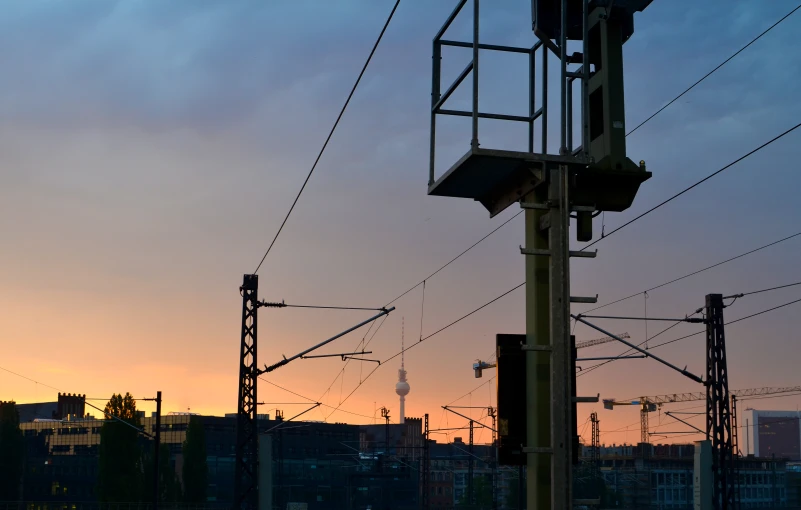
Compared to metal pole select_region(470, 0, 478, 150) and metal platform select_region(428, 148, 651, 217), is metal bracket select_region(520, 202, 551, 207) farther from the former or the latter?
metal pole select_region(470, 0, 478, 150)

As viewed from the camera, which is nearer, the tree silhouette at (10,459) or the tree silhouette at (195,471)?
the tree silhouette at (195,471)

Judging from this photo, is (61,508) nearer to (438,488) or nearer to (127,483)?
(127,483)

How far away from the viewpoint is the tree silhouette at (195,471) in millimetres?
84562

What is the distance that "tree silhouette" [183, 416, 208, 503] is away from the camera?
84.6m

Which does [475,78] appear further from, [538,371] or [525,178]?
[538,371]

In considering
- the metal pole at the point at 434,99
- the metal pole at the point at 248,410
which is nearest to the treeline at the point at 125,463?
the metal pole at the point at 248,410

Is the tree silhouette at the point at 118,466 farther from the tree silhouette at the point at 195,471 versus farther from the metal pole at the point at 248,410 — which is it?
the metal pole at the point at 248,410

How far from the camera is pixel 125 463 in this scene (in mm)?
74438

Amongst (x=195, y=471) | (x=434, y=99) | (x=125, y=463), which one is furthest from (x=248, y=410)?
(x=195, y=471)

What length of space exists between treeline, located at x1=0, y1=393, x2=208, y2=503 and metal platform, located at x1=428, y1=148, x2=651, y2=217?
6656cm

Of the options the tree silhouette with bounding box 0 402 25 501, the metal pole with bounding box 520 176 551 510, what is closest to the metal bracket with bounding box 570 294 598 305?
the metal pole with bounding box 520 176 551 510

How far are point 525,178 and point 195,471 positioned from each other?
81421mm

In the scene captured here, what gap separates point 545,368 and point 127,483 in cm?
7062

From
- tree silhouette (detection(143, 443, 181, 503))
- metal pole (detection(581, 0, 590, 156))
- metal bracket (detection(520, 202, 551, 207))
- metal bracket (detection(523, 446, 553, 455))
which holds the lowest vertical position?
tree silhouette (detection(143, 443, 181, 503))
